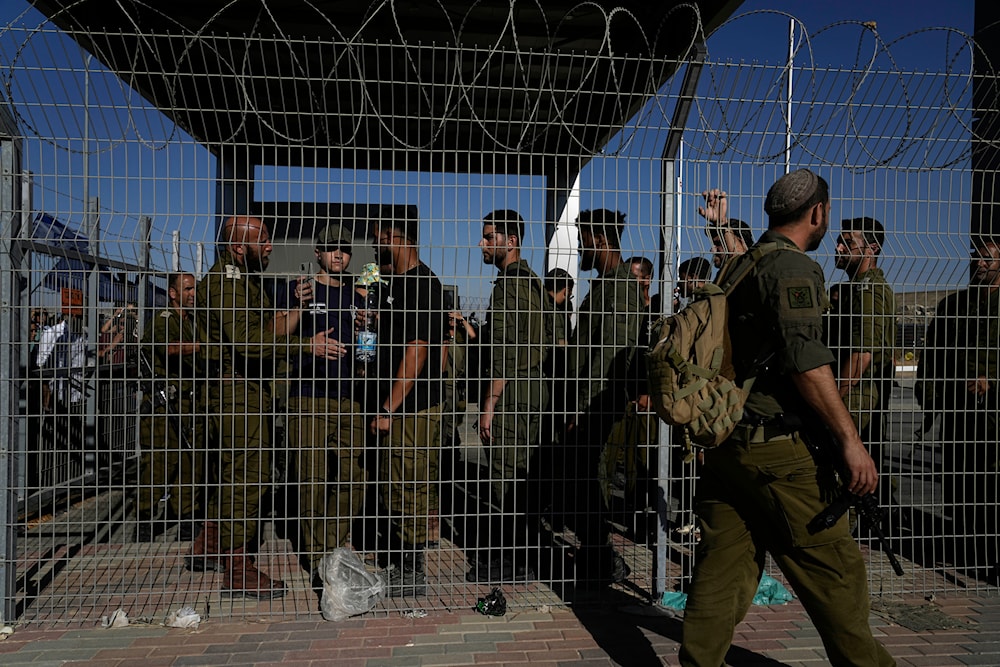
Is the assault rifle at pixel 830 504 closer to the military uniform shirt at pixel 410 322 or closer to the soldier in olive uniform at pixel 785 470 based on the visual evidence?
the soldier in olive uniform at pixel 785 470

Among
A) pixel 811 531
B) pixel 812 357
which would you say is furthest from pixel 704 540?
pixel 812 357

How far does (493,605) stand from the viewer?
14.0ft

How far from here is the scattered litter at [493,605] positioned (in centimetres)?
426

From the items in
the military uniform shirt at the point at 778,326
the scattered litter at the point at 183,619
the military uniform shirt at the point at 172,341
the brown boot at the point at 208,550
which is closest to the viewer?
the military uniform shirt at the point at 778,326

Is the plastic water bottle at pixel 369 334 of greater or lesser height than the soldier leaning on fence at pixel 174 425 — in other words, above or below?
above

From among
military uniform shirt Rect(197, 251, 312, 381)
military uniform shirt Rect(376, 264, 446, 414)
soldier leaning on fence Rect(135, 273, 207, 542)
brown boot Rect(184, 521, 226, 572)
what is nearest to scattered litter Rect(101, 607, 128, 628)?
brown boot Rect(184, 521, 226, 572)

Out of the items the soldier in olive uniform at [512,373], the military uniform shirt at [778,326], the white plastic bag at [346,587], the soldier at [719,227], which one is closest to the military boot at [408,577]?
the white plastic bag at [346,587]

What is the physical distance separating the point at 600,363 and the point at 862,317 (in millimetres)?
1574

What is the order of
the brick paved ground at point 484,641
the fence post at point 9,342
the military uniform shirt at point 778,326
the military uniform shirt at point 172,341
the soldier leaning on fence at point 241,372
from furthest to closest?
the military uniform shirt at point 172,341 < the soldier leaning on fence at point 241,372 < the fence post at point 9,342 < the brick paved ground at point 484,641 < the military uniform shirt at point 778,326

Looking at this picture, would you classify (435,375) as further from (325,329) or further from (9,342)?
(9,342)

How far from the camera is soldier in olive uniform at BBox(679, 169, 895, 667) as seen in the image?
2.80m

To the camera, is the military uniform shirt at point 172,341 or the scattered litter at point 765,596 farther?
the military uniform shirt at point 172,341

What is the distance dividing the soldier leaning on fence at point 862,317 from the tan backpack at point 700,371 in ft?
5.34

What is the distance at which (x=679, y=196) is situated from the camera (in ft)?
14.3
